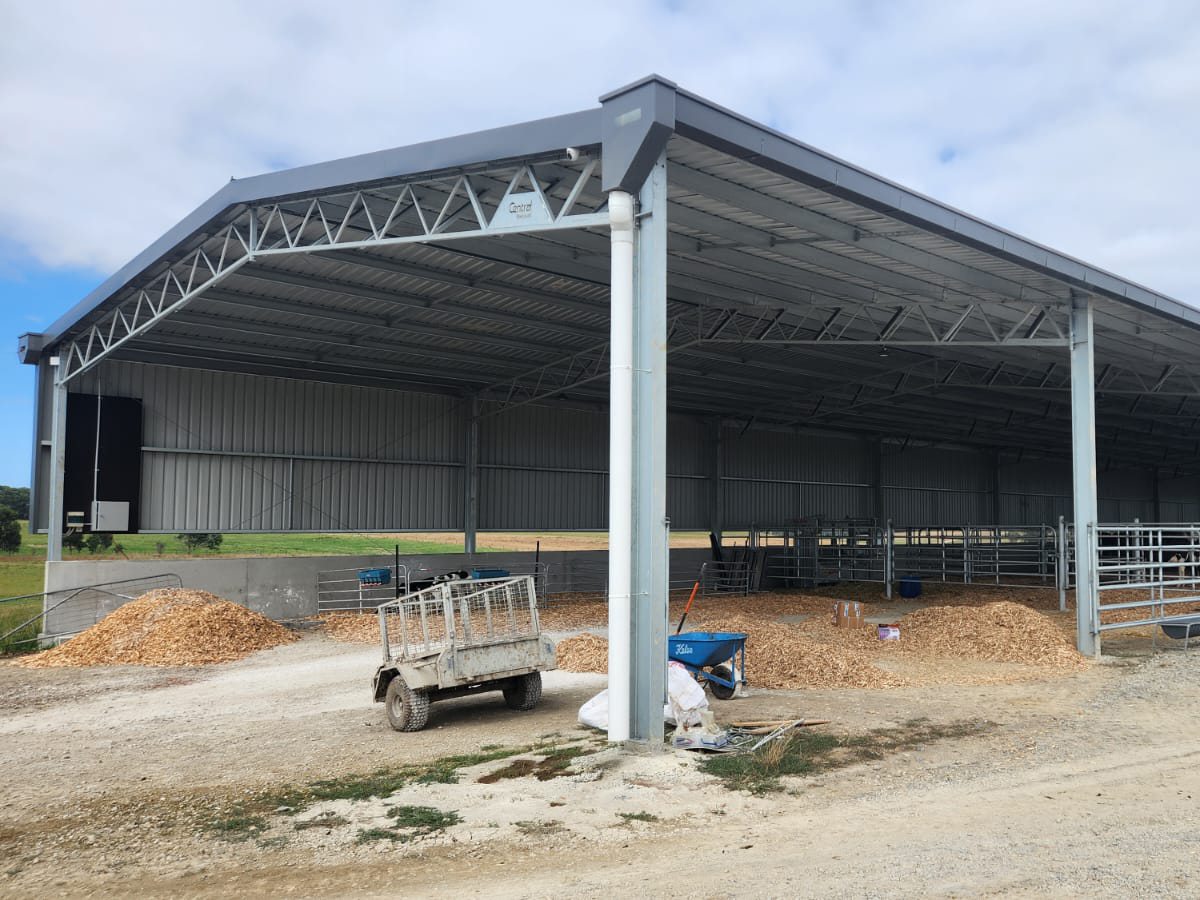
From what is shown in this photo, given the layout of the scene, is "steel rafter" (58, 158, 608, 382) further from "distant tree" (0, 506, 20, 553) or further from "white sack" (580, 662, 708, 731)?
"distant tree" (0, 506, 20, 553)

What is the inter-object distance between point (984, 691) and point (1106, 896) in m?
7.48

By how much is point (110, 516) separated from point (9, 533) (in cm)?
2709

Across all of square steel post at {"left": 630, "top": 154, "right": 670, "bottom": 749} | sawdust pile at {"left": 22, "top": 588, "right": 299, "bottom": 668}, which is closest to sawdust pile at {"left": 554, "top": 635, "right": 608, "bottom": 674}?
square steel post at {"left": 630, "top": 154, "right": 670, "bottom": 749}

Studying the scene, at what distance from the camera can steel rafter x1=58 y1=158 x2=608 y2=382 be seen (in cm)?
1088

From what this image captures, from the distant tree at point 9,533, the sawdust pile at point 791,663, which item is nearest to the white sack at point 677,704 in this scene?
the sawdust pile at point 791,663

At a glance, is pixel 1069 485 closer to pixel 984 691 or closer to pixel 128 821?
pixel 984 691

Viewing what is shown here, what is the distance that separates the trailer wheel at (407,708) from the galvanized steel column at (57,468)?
12854 mm

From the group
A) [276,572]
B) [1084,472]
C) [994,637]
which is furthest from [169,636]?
[1084,472]

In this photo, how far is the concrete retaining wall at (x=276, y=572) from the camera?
19.2 meters

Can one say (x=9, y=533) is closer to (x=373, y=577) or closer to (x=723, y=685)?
(x=373, y=577)

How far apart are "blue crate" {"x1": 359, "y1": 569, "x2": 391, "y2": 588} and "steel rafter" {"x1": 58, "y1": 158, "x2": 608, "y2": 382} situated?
815 centimetres

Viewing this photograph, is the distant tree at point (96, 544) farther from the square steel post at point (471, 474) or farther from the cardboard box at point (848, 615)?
the cardboard box at point (848, 615)

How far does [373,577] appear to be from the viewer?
23500 millimetres

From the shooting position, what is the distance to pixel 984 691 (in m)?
12.4
